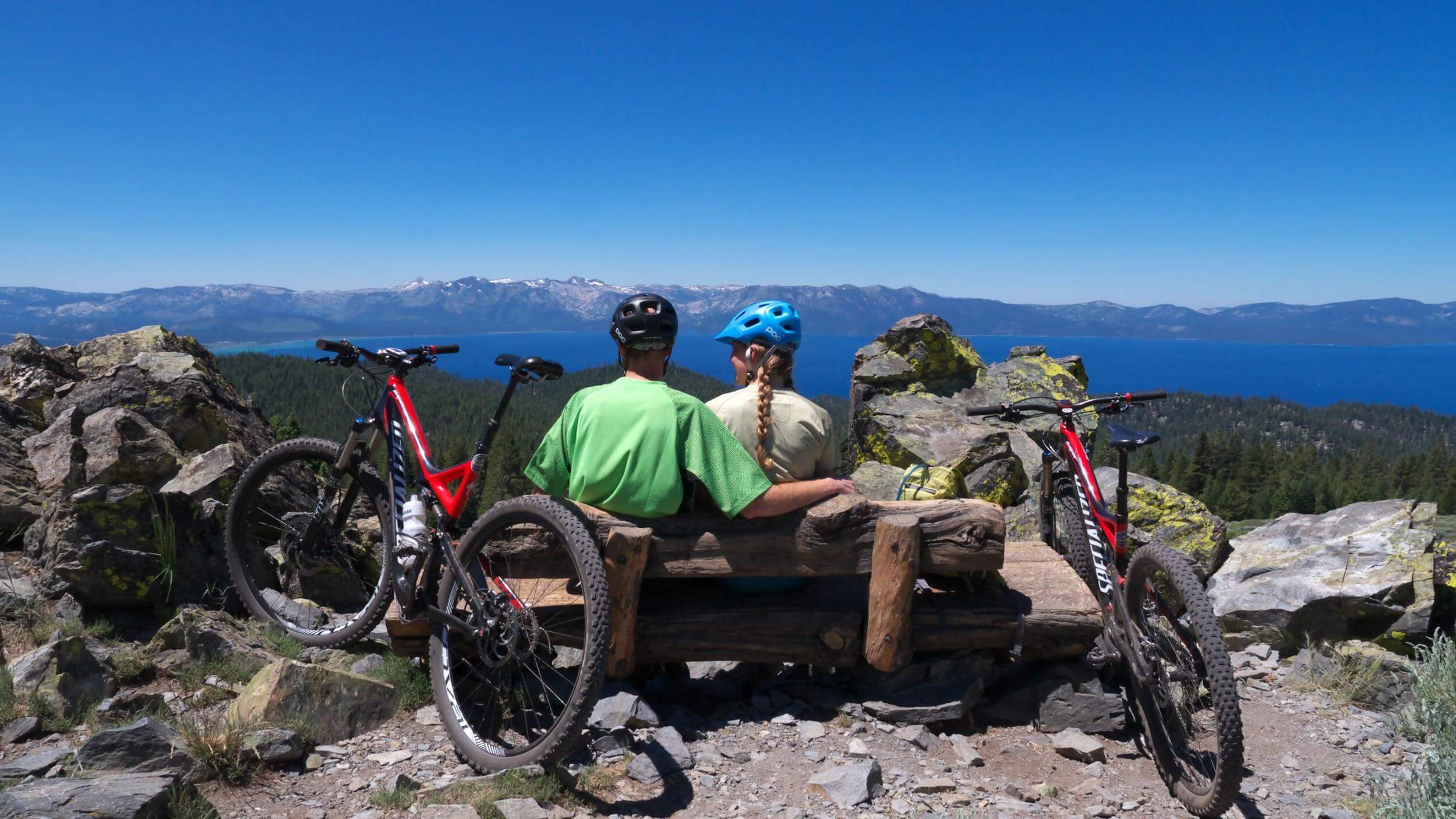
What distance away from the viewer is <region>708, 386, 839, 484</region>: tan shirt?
4.72 m

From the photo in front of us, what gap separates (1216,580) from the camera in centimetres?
743

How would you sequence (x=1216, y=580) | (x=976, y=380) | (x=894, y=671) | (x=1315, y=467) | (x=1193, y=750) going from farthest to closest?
(x=1315, y=467) < (x=976, y=380) < (x=1216, y=580) < (x=894, y=671) < (x=1193, y=750)

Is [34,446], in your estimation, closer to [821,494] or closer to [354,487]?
[354,487]

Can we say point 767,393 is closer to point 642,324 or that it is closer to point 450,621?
point 642,324

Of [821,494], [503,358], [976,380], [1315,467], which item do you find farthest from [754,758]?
[1315,467]

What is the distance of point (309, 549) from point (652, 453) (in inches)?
114

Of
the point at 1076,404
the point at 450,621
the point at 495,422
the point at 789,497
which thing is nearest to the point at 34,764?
the point at 450,621

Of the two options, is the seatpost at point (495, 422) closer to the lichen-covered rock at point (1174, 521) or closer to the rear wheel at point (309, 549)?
the rear wheel at point (309, 549)

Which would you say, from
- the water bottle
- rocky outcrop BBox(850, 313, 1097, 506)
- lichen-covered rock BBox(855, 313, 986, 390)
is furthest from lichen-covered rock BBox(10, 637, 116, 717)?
lichen-covered rock BBox(855, 313, 986, 390)

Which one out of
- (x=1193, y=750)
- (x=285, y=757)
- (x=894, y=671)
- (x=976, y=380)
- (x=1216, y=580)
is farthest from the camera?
(x=976, y=380)

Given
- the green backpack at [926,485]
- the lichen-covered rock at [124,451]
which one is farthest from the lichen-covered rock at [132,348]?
the green backpack at [926,485]

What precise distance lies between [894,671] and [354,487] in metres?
3.82

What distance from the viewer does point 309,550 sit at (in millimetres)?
5340

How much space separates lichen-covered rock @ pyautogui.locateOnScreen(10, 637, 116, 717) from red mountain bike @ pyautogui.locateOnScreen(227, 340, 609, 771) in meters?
1.08
